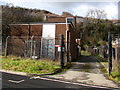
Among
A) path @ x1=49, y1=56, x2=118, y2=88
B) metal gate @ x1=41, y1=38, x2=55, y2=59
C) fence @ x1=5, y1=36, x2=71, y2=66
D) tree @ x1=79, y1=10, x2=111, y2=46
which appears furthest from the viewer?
tree @ x1=79, y1=10, x2=111, y2=46

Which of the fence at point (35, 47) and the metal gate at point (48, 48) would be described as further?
the metal gate at point (48, 48)

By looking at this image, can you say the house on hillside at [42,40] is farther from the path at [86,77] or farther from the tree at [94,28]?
the tree at [94,28]

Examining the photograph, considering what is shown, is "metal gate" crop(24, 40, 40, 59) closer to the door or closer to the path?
the door

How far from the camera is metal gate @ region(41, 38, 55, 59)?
18.6m

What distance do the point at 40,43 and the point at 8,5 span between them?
1406 cm

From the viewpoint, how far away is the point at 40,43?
1909cm

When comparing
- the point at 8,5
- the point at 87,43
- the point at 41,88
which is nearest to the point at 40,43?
the point at 41,88

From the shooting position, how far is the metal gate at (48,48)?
734 inches

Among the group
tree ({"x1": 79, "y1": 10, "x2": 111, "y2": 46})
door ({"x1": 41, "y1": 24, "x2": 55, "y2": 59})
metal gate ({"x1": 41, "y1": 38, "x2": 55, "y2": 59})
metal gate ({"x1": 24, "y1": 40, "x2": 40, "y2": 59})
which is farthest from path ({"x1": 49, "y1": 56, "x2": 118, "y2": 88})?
tree ({"x1": 79, "y1": 10, "x2": 111, "y2": 46})

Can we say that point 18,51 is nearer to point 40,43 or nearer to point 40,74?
point 40,43

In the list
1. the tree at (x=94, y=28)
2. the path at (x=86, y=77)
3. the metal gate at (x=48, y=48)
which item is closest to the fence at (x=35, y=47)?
the metal gate at (x=48, y=48)

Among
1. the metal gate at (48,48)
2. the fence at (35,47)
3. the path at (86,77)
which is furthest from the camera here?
the metal gate at (48,48)

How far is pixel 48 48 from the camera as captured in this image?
62.2 feet

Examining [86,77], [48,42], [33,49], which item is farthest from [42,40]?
[86,77]
